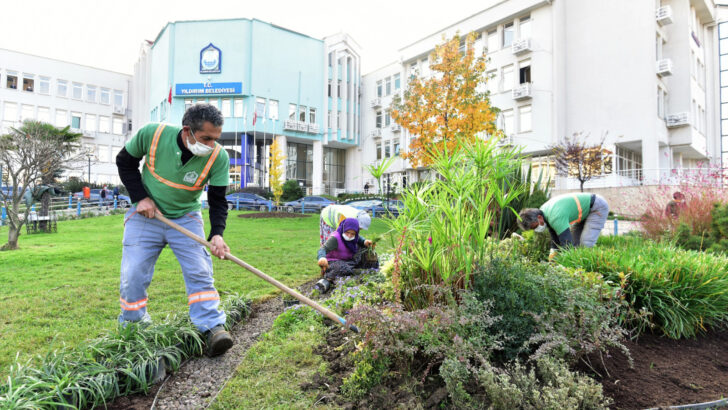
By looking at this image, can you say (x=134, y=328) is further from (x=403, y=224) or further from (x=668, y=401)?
(x=668, y=401)

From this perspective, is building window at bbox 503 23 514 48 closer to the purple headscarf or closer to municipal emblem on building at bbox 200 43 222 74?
municipal emblem on building at bbox 200 43 222 74

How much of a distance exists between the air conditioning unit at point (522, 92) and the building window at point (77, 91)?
1818 inches

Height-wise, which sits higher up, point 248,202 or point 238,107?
point 238,107

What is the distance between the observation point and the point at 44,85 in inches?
1665

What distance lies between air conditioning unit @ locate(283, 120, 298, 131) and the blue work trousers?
34.6 m

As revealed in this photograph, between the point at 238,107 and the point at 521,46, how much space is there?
78.8 ft

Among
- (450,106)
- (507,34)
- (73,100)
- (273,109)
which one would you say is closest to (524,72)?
(507,34)

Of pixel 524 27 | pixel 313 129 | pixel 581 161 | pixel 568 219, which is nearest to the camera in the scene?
pixel 568 219

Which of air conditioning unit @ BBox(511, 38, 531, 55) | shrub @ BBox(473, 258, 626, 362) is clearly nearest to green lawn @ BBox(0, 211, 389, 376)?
shrub @ BBox(473, 258, 626, 362)

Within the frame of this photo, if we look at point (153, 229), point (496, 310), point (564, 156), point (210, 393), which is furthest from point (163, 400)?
point (564, 156)

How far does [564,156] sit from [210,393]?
2047 centimetres

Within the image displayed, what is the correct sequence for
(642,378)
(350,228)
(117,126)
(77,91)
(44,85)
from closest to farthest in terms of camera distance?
(642,378), (350,228), (44,85), (77,91), (117,126)

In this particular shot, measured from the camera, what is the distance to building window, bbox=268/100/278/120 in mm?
36156

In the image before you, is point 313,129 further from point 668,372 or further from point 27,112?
point 668,372
